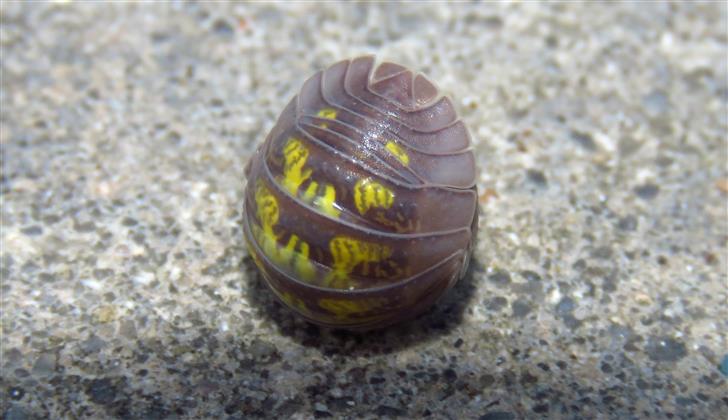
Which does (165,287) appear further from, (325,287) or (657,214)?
→ (657,214)

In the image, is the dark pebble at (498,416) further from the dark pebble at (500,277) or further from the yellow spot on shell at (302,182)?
the yellow spot on shell at (302,182)

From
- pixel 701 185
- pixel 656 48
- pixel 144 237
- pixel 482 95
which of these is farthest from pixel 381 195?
pixel 656 48

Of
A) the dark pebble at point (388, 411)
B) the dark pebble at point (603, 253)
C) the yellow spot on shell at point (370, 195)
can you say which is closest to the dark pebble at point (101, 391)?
the dark pebble at point (388, 411)

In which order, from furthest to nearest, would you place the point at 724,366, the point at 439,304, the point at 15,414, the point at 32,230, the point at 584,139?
1. the point at 584,139
2. the point at 32,230
3. the point at 439,304
4. the point at 724,366
5. the point at 15,414

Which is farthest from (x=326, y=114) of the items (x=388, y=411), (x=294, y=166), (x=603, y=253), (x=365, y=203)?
(x=603, y=253)

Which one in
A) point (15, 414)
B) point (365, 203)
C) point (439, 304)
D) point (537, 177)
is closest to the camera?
point (365, 203)

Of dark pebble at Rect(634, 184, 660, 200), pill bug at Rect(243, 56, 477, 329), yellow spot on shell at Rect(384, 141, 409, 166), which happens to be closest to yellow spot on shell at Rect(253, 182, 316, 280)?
pill bug at Rect(243, 56, 477, 329)

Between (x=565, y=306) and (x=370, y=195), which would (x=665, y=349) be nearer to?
(x=565, y=306)

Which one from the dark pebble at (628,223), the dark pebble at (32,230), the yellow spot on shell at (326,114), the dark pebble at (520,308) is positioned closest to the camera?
the yellow spot on shell at (326,114)
